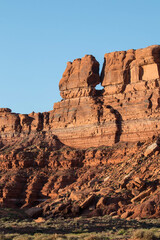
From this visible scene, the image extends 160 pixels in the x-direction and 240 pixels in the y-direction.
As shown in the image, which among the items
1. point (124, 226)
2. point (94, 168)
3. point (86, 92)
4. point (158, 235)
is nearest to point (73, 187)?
point (94, 168)

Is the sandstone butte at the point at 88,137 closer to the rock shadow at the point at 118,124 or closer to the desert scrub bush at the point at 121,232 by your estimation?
the rock shadow at the point at 118,124

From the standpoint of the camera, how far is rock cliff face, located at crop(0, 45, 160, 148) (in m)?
57.0

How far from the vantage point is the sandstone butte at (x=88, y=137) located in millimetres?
49906

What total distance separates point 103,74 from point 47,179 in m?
17.4

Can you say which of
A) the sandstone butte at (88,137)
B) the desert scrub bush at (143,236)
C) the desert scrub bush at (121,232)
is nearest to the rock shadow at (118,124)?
the sandstone butte at (88,137)

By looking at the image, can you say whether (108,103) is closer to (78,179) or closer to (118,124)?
(118,124)

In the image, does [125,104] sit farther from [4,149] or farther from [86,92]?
[4,149]

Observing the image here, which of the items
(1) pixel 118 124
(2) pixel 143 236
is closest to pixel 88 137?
(1) pixel 118 124

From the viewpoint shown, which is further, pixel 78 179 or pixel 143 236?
pixel 78 179

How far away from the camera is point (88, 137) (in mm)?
61344

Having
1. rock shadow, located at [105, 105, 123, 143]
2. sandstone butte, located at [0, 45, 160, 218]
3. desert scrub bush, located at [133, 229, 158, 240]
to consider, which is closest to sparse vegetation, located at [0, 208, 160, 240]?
desert scrub bush, located at [133, 229, 158, 240]

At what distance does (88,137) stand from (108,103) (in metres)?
5.42

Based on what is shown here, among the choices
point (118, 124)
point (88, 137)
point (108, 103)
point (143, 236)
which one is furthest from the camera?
point (108, 103)

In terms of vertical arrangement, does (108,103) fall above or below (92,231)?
above
